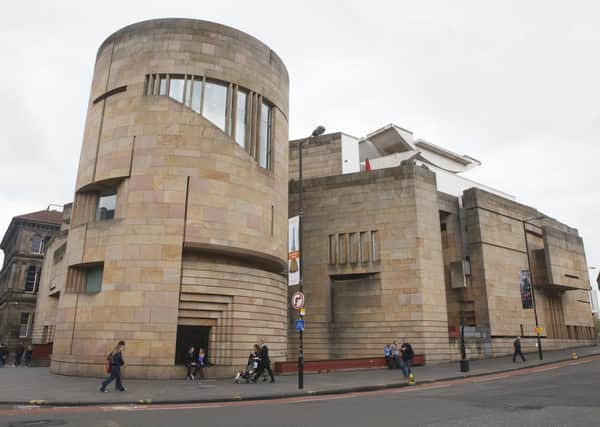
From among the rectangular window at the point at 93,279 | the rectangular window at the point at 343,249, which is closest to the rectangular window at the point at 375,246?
the rectangular window at the point at 343,249

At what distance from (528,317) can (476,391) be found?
1033 inches

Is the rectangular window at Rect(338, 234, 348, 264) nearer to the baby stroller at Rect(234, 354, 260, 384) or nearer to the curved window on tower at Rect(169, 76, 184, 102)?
the baby stroller at Rect(234, 354, 260, 384)

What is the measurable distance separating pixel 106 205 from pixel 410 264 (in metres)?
18.8

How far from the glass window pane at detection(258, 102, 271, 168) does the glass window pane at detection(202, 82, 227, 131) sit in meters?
2.41

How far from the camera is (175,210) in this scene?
21.4m

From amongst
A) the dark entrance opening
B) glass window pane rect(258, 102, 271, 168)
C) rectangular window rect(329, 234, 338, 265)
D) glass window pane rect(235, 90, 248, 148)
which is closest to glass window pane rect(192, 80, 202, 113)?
glass window pane rect(235, 90, 248, 148)

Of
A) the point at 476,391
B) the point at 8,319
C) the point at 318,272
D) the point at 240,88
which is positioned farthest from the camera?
the point at 8,319

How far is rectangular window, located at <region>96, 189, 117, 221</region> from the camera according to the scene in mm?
22922

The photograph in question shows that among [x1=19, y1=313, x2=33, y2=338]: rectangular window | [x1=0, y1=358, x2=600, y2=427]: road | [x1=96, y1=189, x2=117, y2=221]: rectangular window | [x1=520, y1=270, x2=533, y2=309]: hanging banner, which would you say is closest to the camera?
[x1=0, y1=358, x2=600, y2=427]: road

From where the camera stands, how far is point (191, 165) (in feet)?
72.6

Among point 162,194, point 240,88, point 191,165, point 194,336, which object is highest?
point 240,88

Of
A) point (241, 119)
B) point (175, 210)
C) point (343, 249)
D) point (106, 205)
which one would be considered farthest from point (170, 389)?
point (343, 249)

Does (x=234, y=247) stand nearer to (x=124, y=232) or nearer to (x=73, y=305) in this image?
(x=124, y=232)

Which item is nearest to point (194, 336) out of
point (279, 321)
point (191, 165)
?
point (279, 321)
